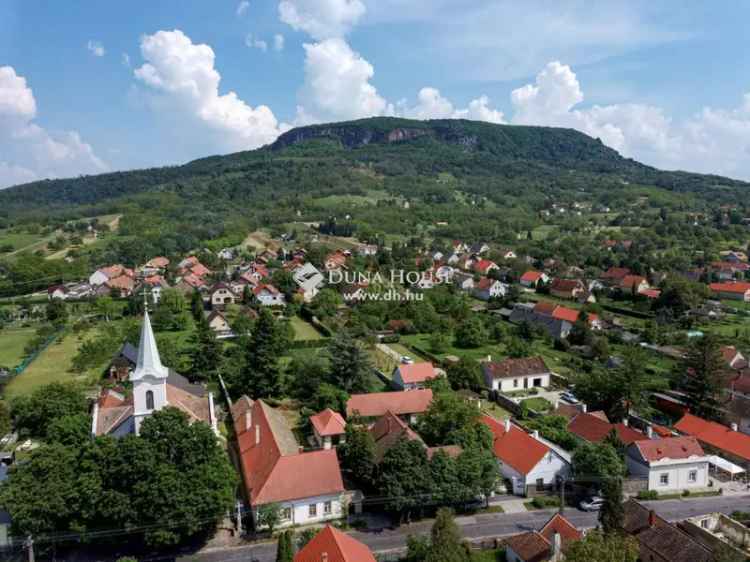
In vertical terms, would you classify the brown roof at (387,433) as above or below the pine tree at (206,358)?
below

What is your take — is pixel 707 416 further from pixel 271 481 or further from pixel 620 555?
pixel 271 481

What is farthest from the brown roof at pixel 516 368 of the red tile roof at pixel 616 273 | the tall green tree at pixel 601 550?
the red tile roof at pixel 616 273

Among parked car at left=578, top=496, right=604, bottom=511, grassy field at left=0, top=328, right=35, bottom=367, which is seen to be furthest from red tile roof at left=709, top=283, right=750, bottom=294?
grassy field at left=0, top=328, right=35, bottom=367

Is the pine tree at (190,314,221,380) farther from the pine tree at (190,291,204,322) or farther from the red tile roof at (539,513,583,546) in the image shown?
the red tile roof at (539,513,583,546)

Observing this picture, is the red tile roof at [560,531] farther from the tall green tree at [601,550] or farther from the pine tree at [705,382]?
the pine tree at [705,382]

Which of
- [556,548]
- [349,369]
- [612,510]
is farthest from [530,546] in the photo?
[349,369]

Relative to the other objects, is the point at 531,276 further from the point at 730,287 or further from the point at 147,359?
the point at 147,359
